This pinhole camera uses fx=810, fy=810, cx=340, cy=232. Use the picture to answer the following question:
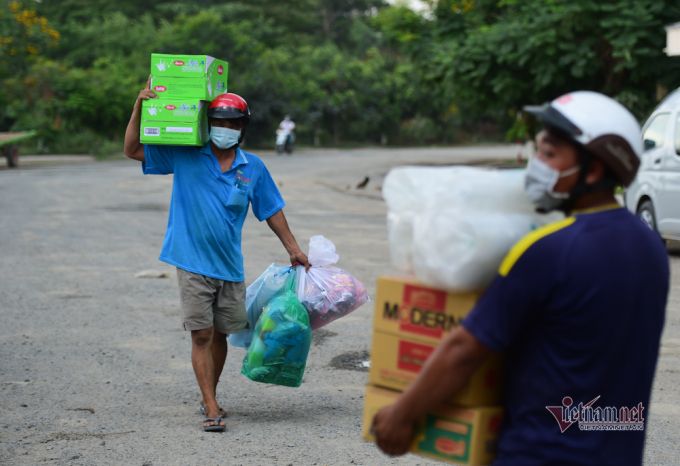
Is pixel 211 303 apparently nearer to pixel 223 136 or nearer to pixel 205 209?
pixel 205 209

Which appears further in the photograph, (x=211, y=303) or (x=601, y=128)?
(x=211, y=303)

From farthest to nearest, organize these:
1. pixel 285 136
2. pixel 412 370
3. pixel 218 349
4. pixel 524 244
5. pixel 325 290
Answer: pixel 285 136, pixel 218 349, pixel 325 290, pixel 412 370, pixel 524 244

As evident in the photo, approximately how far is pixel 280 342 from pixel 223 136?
1110 millimetres

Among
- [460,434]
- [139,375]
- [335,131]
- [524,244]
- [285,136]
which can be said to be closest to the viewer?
[524,244]

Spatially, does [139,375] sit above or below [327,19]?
below

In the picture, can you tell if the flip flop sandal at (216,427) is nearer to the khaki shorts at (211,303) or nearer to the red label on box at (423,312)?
the khaki shorts at (211,303)

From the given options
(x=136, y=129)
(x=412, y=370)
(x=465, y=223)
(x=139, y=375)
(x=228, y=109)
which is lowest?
(x=139, y=375)

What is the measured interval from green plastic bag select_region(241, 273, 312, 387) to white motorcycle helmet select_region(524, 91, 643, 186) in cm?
262

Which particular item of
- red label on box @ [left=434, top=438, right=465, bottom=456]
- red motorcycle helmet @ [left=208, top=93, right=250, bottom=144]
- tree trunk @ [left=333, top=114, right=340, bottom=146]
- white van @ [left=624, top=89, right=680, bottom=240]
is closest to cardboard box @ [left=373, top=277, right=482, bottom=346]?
red label on box @ [left=434, top=438, right=465, bottom=456]

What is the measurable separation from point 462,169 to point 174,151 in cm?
258

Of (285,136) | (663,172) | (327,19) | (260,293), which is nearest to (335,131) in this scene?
(285,136)

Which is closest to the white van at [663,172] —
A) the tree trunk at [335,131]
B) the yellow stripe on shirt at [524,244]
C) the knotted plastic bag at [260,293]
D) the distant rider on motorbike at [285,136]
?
the knotted plastic bag at [260,293]

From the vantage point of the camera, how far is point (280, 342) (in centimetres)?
425

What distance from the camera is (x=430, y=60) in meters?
19.4
